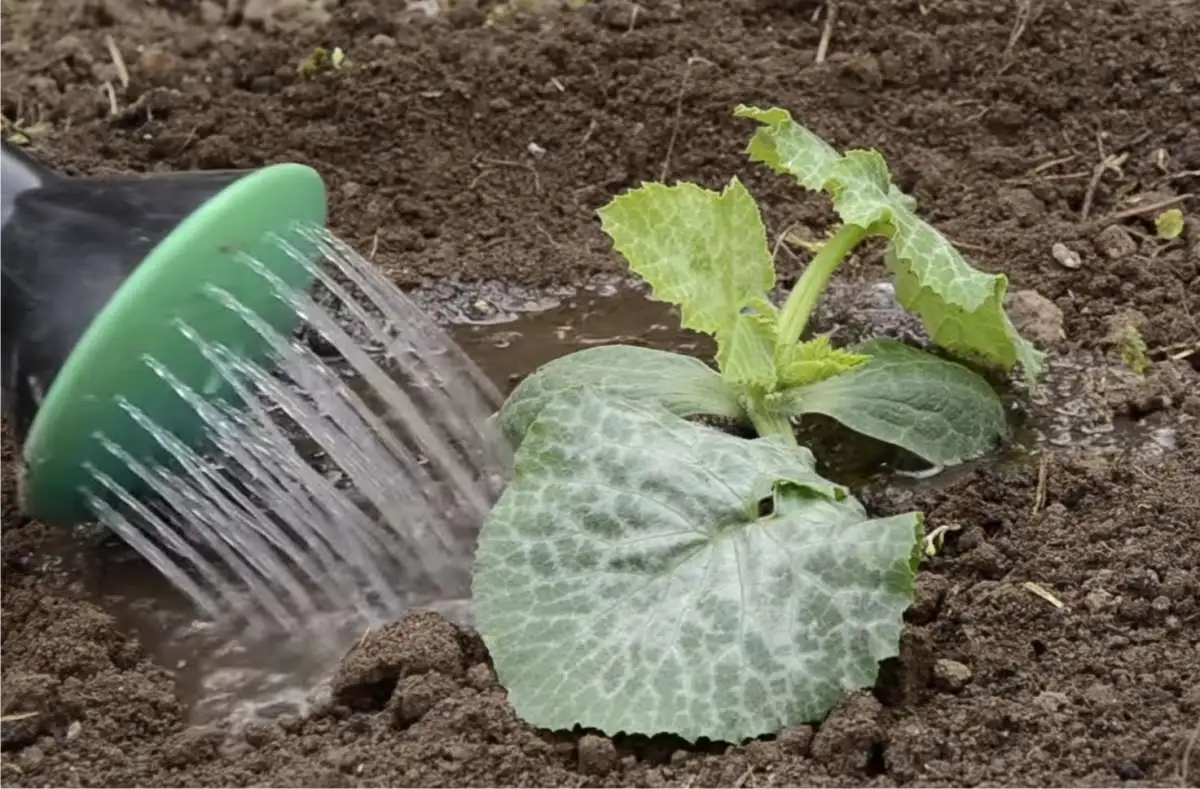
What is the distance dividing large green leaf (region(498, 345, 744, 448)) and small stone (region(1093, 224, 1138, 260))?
0.71 meters

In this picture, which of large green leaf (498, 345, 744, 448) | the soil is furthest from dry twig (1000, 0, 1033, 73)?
large green leaf (498, 345, 744, 448)

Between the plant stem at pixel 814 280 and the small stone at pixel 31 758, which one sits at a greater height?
the plant stem at pixel 814 280

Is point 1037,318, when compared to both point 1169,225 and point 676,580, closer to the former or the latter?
point 1169,225

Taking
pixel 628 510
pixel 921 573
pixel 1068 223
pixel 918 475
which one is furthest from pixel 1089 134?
pixel 628 510

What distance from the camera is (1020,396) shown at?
2.08 m

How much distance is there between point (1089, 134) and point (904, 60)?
0.34 m

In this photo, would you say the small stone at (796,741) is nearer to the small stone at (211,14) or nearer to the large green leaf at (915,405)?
the large green leaf at (915,405)

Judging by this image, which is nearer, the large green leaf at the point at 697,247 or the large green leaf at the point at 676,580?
the large green leaf at the point at 676,580

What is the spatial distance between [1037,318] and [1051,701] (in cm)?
83

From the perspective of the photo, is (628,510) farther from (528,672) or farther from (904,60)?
(904,60)

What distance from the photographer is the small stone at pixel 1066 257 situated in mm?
2320

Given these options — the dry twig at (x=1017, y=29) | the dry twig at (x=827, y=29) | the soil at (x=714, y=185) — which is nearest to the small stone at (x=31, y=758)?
the soil at (x=714, y=185)

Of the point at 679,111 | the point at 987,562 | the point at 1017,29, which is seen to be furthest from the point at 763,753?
the point at 1017,29

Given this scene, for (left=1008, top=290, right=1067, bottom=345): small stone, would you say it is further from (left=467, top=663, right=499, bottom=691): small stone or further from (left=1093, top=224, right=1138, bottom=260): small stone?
(left=467, top=663, right=499, bottom=691): small stone
